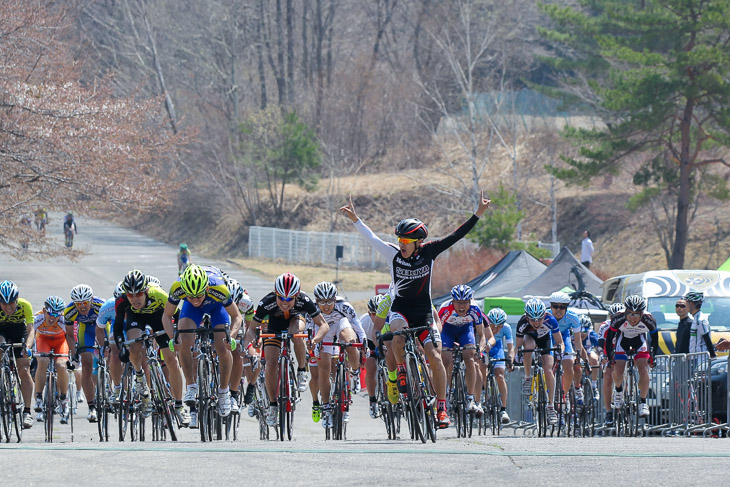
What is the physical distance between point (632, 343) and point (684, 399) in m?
0.98

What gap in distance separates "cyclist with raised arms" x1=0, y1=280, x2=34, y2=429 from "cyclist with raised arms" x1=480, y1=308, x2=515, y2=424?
6.11 meters

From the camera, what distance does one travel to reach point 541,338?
1638cm

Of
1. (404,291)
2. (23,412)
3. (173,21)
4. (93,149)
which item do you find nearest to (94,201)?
(93,149)

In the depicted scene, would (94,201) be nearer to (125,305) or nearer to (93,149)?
(93,149)

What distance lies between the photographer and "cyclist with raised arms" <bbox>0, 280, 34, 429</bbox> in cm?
1400

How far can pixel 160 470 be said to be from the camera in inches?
352

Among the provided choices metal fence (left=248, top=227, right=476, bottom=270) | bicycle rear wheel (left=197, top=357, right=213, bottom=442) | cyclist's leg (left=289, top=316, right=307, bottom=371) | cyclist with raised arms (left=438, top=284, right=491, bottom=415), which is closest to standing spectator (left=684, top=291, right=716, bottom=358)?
cyclist with raised arms (left=438, top=284, right=491, bottom=415)

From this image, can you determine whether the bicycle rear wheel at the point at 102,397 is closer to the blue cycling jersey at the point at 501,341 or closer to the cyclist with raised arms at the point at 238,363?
the cyclist with raised arms at the point at 238,363

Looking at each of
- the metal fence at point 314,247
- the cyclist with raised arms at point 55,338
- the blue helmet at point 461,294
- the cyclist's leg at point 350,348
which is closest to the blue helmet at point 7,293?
the cyclist with raised arms at point 55,338

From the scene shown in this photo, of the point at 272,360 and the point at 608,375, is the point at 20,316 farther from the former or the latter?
the point at 608,375

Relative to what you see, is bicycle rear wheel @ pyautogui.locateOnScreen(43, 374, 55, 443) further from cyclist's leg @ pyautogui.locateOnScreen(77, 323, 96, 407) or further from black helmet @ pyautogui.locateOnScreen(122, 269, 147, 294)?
black helmet @ pyautogui.locateOnScreen(122, 269, 147, 294)

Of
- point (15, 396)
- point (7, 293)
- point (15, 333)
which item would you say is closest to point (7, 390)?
point (15, 396)

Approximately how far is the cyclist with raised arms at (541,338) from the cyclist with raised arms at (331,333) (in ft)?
8.69

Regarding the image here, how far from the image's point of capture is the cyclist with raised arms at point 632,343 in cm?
1523
